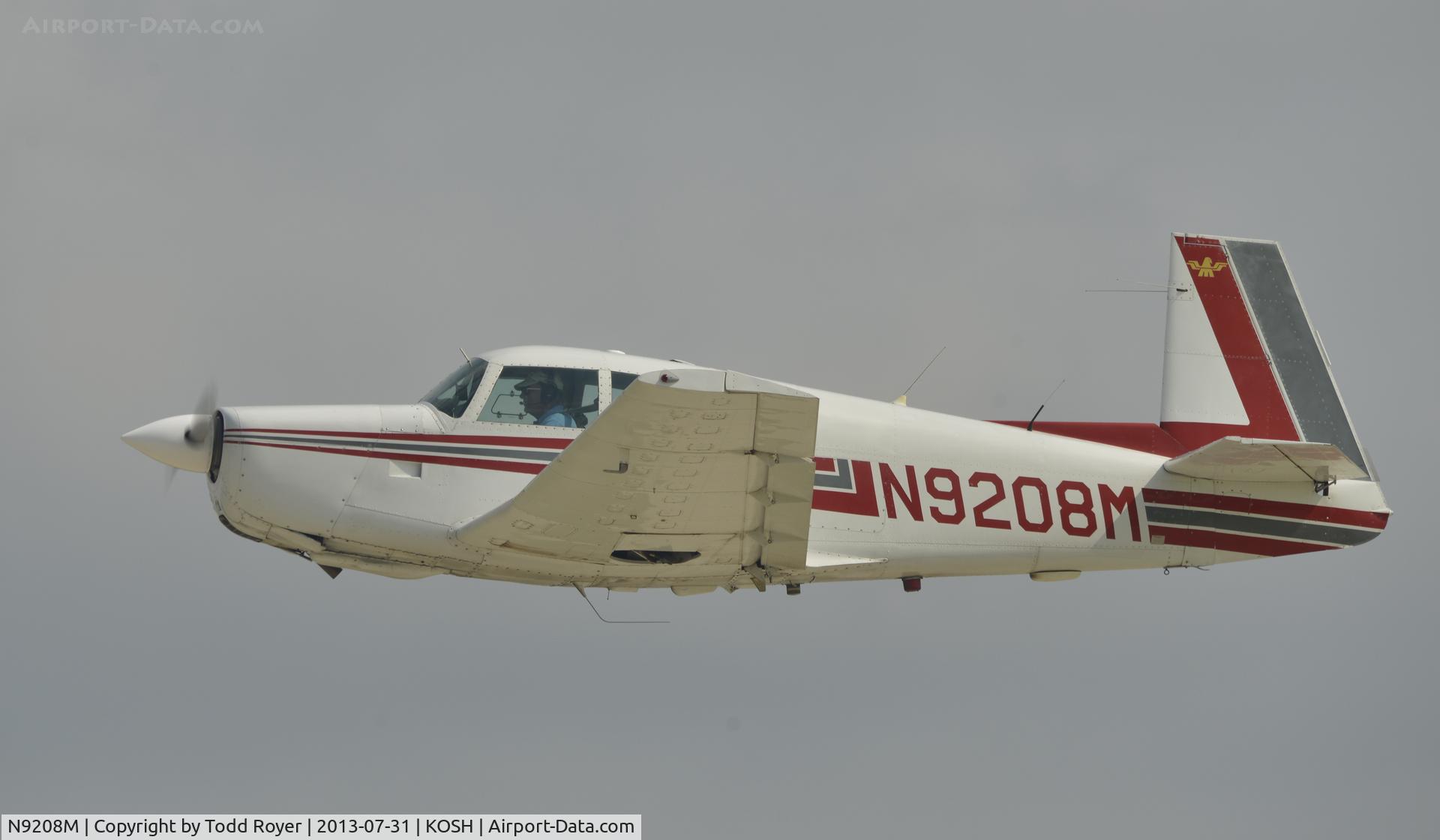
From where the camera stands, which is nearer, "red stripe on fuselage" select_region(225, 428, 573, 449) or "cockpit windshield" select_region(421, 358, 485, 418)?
"red stripe on fuselage" select_region(225, 428, 573, 449)

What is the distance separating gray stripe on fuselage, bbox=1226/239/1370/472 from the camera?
548 inches

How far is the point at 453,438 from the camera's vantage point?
1196 centimetres

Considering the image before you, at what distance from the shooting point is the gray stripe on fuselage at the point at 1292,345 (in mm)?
13930

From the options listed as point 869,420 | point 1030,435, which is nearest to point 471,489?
point 869,420

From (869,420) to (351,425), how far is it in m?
4.04

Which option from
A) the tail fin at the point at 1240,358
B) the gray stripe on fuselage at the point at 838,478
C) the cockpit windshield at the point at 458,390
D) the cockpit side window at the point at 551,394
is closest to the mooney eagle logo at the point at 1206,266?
the tail fin at the point at 1240,358

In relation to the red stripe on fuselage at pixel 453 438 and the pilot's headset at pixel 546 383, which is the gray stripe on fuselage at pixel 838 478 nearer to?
the red stripe on fuselage at pixel 453 438

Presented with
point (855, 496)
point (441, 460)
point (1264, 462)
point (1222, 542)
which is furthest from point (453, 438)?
point (1264, 462)

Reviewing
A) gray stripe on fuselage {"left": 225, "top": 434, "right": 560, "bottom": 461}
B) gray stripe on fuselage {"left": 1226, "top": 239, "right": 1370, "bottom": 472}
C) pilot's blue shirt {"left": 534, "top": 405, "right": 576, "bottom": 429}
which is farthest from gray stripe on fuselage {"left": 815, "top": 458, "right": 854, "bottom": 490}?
gray stripe on fuselage {"left": 1226, "top": 239, "right": 1370, "bottom": 472}

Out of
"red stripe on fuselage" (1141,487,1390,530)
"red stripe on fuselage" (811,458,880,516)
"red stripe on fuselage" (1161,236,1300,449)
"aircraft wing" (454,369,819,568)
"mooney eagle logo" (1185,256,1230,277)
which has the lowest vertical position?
"aircraft wing" (454,369,819,568)

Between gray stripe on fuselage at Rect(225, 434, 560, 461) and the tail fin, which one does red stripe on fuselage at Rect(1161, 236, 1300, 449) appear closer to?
the tail fin

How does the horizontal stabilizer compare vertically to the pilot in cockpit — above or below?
above

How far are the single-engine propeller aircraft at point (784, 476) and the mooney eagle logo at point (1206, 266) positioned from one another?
136 mm

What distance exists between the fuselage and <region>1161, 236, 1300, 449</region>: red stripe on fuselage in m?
0.66
